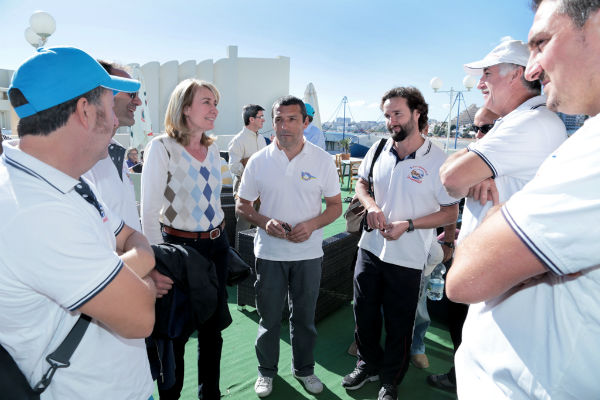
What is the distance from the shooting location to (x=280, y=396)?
105 inches

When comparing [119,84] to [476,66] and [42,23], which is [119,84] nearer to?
[476,66]

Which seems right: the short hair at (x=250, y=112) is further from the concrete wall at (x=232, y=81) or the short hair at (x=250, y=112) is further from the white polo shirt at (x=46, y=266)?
the concrete wall at (x=232, y=81)

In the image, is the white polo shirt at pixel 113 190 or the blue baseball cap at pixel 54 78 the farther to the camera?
the white polo shirt at pixel 113 190

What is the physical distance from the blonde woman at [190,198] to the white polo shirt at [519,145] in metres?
1.72

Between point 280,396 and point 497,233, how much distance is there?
7.96 feet

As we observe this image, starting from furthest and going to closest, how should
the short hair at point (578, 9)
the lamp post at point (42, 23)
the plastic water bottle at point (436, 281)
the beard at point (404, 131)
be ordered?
1. the lamp post at point (42, 23)
2. the plastic water bottle at point (436, 281)
3. the beard at point (404, 131)
4. the short hair at point (578, 9)

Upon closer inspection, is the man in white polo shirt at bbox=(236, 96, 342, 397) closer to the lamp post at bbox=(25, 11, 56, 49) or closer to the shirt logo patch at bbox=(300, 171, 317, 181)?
the shirt logo patch at bbox=(300, 171, 317, 181)

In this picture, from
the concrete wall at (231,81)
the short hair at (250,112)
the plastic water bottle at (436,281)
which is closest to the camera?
the plastic water bottle at (436,281)

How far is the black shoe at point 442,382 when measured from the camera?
2.78 meters

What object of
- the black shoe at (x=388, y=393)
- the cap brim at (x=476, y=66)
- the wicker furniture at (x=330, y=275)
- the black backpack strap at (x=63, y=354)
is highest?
the cap brim at (x=476, y=66)

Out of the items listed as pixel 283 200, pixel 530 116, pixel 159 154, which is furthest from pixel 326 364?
pixel 530 116

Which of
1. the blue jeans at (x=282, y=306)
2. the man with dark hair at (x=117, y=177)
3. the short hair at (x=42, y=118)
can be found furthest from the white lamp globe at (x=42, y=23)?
the short hair at (x=42, y=118)

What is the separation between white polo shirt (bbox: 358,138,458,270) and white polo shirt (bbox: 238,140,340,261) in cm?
50

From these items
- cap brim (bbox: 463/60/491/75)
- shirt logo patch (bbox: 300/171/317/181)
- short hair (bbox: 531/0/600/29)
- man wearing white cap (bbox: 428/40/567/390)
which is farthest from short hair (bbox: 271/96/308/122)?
short hair (bbox: 531/0/600/29)
